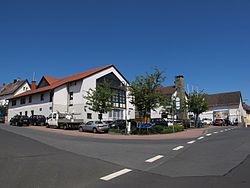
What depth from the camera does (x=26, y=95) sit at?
55.9 metres

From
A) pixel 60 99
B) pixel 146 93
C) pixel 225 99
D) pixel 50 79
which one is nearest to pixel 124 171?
pixel 146 93

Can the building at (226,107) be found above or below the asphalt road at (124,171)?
above

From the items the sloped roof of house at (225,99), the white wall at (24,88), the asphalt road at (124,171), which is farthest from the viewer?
the sloped roof of house at (225,99)

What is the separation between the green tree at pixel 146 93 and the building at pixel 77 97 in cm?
1357

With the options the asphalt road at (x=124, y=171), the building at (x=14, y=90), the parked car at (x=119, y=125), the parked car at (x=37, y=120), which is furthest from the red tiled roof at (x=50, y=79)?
the asphalt road at (x=124, y=171)

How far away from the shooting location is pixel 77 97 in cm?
4966

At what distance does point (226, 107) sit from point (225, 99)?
3457 millimetres

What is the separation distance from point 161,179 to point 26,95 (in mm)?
52040

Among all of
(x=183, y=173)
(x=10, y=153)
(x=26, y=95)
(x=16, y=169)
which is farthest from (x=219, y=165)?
(x=26, y=95)

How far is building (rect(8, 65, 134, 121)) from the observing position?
4891 centimetres

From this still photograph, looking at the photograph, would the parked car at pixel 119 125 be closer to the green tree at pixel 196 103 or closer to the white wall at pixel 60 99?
the white wall at pixel 60 99

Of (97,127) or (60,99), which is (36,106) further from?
(97,127)

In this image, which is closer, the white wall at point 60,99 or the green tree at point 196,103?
the white wall at point 60,99

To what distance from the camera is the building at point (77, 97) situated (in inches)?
1925
